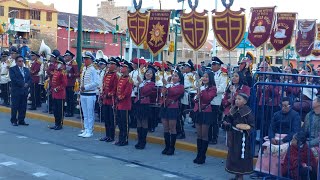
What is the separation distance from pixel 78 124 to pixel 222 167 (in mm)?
5359

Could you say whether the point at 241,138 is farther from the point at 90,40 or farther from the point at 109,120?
the point at 90,40

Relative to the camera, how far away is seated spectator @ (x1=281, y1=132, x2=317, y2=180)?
7.04 meters

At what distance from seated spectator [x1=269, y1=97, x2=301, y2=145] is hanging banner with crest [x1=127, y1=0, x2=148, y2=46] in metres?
4.08

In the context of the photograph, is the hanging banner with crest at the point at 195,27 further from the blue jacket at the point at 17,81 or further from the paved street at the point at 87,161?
the blue jacket at the point at 17,81

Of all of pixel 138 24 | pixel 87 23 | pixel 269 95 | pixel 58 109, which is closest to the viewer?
pixel 269 95

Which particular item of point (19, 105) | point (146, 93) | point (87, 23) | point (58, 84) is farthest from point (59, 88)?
point (87, 23)

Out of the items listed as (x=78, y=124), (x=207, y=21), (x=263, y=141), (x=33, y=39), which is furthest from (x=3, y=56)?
(x=33, y=39)

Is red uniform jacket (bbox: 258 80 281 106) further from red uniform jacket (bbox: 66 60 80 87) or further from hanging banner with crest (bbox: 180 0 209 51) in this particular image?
red uniform jacket (bbox: 66 60 80 87)

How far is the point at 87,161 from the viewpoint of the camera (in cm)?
901

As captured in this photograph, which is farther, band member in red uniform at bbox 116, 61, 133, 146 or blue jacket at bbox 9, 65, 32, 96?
blue jacket at bbox 9, 65, 32, 96

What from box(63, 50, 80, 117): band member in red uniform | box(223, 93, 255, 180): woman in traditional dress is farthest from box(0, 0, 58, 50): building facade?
box(223, 93, 255, 180): woman in traditional dress

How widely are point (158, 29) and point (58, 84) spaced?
3.25m

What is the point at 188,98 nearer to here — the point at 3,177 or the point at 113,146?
the point at 113,146

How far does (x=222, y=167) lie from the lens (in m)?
8.79
